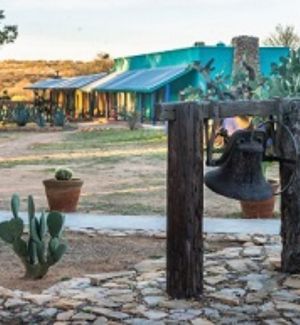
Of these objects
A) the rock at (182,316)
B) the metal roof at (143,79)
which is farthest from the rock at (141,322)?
the metal roof at (143,79)

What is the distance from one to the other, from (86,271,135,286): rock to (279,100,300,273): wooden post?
4.29ft

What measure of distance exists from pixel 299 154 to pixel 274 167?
9156 millimetres

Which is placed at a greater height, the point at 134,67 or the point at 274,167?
the point at 134,67

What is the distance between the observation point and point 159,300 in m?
5.39

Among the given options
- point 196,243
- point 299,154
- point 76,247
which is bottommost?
point 76,247

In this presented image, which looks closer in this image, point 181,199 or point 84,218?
point 181,199

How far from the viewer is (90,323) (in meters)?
4.92

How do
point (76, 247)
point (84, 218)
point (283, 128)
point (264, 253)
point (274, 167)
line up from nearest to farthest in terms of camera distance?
point (283, 128)
point (264, 253)
point (76, 247)
point (84, 218)
point (274, 167)

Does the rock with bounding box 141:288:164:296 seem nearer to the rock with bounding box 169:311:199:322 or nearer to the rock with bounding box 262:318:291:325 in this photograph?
the rock with bounding box 169:311:199:322

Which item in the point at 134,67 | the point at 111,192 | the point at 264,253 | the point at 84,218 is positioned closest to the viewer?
the point at 264,253

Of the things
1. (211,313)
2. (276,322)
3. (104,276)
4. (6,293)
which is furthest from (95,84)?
(276,322)

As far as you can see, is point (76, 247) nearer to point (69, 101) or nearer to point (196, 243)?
point (196, 243)

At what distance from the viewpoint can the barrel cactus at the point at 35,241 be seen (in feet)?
20.2

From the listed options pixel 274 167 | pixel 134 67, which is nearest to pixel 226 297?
pixel 274 167
